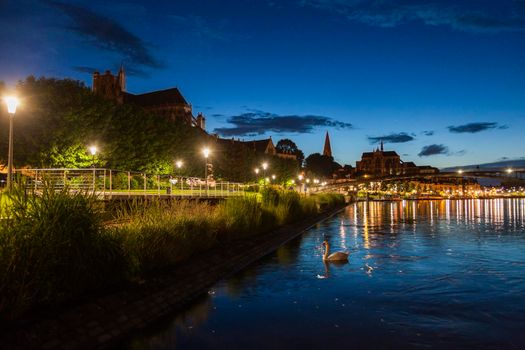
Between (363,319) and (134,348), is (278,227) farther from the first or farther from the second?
(134,348)

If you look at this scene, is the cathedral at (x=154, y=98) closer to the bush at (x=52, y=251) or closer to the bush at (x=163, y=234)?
the bush at (x=163, y=234)

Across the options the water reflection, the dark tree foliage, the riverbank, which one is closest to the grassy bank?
the riverbank

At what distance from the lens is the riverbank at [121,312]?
905cm

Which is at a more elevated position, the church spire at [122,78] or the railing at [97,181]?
the church spire at [122,78]

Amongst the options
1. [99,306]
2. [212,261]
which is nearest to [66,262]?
[99,306]

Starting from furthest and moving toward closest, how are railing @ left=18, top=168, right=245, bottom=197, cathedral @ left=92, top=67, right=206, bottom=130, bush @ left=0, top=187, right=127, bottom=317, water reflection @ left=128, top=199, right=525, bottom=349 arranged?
cathedral @ left=92, top=67, right=206, bottom=130 < railing @ left=18, top=168, right=245, bottom=197 < water reflection @ left=128, top=199, right=525, bottom=349 < bush @ left=0, top=187, right=127, bottom=317

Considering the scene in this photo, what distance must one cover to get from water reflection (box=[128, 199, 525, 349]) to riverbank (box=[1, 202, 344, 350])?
585 millimetres

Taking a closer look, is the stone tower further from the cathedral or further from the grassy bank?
the grassy bank

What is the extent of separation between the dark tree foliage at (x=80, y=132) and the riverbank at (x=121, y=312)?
119ft

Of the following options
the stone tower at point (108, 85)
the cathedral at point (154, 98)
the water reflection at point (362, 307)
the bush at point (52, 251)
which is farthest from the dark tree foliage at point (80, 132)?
the stone tower at point (108, 85)

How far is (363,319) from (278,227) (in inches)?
865

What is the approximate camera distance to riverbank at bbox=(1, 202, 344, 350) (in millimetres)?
9055

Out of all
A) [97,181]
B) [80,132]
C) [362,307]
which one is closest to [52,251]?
[362,307]

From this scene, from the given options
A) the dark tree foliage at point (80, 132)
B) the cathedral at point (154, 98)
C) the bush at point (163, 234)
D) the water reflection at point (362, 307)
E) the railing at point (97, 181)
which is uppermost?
the cathedral at point (154, 98)
